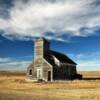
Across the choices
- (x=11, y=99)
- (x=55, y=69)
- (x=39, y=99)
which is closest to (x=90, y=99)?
(x=39, y=99)

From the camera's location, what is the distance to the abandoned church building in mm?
51750

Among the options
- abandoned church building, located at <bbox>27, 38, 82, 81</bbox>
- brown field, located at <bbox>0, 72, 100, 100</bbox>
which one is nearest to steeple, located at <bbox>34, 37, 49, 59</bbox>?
abandoned church building, located at <bbox>27, 38, 82, 81</bbox>

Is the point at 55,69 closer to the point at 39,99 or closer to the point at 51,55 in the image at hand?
the point at 51,55

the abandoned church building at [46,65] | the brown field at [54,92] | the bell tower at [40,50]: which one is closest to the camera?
the brown field at [54,92]

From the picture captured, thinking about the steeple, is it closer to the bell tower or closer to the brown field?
the bell tower

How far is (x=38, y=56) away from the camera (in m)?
53.2

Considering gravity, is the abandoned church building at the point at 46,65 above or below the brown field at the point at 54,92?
above

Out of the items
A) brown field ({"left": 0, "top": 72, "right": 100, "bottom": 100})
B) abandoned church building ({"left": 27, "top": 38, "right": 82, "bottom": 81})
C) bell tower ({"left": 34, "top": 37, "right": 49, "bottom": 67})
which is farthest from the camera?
bell tower ({"left": 34, "top": 37, "right": 49, "bottom": 67})

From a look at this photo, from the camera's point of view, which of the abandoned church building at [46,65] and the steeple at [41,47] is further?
the steeple at [41,47]

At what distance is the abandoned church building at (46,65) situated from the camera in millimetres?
51750

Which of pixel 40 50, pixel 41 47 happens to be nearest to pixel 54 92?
pixel 40 50

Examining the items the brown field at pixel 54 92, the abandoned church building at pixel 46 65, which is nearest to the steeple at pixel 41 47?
the abandoned church building at pixel 46 65

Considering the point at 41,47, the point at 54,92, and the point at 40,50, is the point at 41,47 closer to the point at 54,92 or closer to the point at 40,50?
the point at 40,50

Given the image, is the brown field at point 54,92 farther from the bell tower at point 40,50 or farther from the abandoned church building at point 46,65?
the bell tower at point 40,50
